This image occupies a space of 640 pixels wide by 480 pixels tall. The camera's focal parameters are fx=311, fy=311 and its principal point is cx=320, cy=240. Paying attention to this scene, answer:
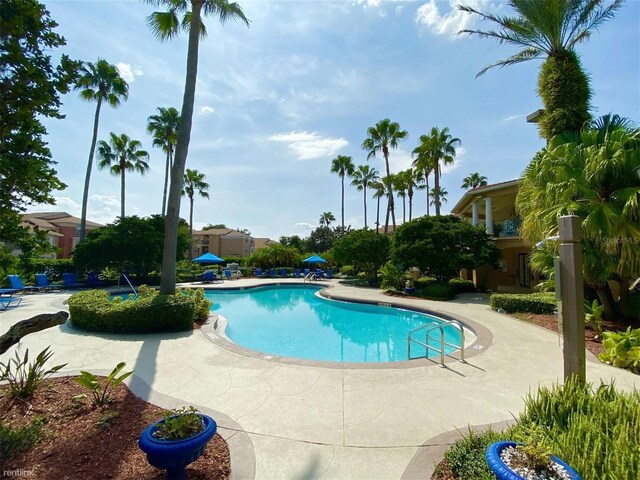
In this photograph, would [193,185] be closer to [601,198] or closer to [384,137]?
[384,137]

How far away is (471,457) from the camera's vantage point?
9.73 ft

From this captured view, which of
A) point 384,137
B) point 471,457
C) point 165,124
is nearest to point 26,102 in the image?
point 471,457

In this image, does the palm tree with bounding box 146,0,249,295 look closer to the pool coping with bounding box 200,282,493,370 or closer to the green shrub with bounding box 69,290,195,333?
the green shrub with bounding box 69,290,195,333

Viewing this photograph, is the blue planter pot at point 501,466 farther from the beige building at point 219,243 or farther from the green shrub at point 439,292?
the beige building at point 219,243

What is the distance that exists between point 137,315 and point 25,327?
17.3 feet

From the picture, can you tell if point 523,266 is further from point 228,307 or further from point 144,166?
point 144,166

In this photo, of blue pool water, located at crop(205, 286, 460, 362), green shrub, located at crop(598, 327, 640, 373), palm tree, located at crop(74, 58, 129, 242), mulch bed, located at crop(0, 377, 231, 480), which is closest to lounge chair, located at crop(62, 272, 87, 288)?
palm tree, located at crop(74, 58, 129, 242)

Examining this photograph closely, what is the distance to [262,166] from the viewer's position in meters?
20.4

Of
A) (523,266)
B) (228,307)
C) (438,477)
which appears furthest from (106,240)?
(523,266)

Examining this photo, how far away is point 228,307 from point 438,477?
1479cm

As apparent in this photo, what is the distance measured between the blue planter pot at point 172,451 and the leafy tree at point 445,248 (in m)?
16.3

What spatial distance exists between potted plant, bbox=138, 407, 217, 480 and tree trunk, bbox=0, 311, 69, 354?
2.07 m

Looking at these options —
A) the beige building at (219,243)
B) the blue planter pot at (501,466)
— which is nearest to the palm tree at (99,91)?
the blue planter pot at (501,466)

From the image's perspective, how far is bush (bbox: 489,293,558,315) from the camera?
36.2 feet
